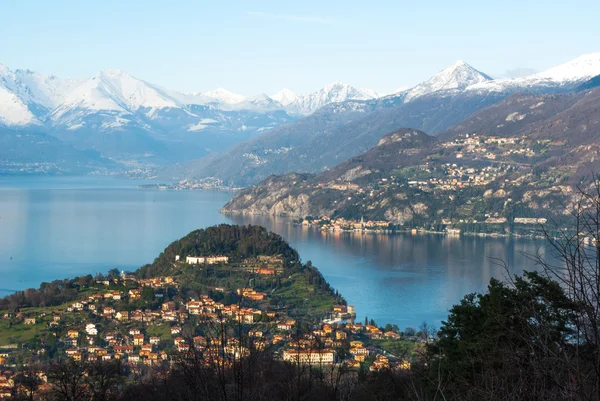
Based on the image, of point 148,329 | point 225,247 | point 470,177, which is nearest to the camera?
point 148,329

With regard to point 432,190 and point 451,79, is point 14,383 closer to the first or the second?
point 432,190

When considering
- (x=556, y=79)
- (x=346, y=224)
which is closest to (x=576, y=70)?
(x=556, y=79)

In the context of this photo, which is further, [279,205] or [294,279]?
[279,205]

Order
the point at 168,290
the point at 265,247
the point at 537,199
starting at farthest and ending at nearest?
the point at 537,199, the point at 265,247, the point at 168,290

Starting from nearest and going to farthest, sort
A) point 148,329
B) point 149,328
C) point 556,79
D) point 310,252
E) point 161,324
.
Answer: point 148,329
point 149,328
point 161,324
point 310,252
point 556,79

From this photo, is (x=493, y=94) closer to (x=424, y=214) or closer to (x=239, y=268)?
(x=424, y=214)

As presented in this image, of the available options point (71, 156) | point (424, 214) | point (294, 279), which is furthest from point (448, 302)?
point (71, 156)
